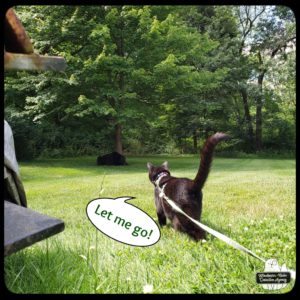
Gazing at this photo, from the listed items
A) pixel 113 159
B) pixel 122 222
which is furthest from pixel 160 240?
pixel 113 159

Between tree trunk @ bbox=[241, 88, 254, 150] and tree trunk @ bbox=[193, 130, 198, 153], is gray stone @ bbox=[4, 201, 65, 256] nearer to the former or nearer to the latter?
tree trunk @ bbox=[193, 130, 198, 153]

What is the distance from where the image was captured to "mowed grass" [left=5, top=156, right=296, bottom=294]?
82 cm

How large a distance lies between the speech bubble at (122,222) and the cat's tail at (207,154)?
0.26m

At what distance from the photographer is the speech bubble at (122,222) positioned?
0.91 metres

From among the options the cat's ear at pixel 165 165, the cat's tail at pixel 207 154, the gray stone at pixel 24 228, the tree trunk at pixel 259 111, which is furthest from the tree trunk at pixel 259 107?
the gray stone at pixel 24 228

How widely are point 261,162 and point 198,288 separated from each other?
1.71 feet

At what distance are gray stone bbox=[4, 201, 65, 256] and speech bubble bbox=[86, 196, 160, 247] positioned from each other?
22cm

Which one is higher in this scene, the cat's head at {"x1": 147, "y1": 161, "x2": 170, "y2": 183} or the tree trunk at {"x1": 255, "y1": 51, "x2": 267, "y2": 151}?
the tree trunk at {"x1": 255, "y1": 51, "x2": 267, "y2": 151}

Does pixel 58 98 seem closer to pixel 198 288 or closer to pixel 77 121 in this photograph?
pixel 77 121

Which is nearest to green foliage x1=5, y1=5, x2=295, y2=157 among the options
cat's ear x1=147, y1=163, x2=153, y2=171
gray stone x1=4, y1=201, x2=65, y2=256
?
cat's ear x1=147, y1=163, x2=153, y2=171

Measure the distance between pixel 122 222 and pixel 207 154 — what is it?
1.04ft

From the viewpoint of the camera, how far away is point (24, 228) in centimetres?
68
